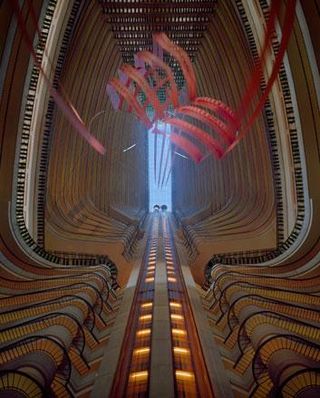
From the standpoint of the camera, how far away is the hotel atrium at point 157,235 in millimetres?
8508

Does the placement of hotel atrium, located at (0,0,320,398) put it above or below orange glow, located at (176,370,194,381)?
above

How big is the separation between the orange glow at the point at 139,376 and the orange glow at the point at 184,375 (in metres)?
0.63

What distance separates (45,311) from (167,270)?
8894mm

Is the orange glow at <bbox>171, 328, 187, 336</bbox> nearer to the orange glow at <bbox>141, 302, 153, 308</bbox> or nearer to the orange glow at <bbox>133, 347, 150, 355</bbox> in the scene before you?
the orange glow at <bbox>133, 347, 150, 355</bbox>

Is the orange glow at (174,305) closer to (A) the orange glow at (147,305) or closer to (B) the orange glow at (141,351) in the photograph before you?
(A) the orange glow at (147,305)

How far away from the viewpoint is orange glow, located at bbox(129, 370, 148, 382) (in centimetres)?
801

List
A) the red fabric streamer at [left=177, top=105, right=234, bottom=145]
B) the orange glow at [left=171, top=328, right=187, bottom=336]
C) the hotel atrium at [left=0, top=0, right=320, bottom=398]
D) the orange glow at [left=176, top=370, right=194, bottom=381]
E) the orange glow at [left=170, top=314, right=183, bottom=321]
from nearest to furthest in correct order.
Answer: the orange glow at [left=176, top=370, right=194, bottom=381]
the hotel atrium at [left=0, top=0, right=320, bottom=398]
the orange glow at [left=171, top=328, right=187, bottom=336]
the orange glow at [left=170, top=314, right=183, bottom=321]
the red fabric streamer at [left=177, top=105, right=234, bottom=145]

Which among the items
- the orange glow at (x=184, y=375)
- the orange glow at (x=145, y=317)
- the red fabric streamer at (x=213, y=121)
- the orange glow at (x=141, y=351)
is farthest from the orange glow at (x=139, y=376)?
the red fabric streamer at (x=213, y=121)

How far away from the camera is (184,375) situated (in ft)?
26.5

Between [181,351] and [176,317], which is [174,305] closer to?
[176,317]

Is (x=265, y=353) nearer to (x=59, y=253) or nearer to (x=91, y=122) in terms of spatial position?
(x=59, y=253)

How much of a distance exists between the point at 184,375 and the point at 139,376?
0.88 meters

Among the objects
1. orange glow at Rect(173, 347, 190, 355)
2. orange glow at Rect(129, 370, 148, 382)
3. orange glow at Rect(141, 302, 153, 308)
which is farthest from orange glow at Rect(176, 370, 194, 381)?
orange glow at Rect(141, 302, 153, 308)

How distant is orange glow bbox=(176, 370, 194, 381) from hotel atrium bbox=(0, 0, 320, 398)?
4 centimetres
